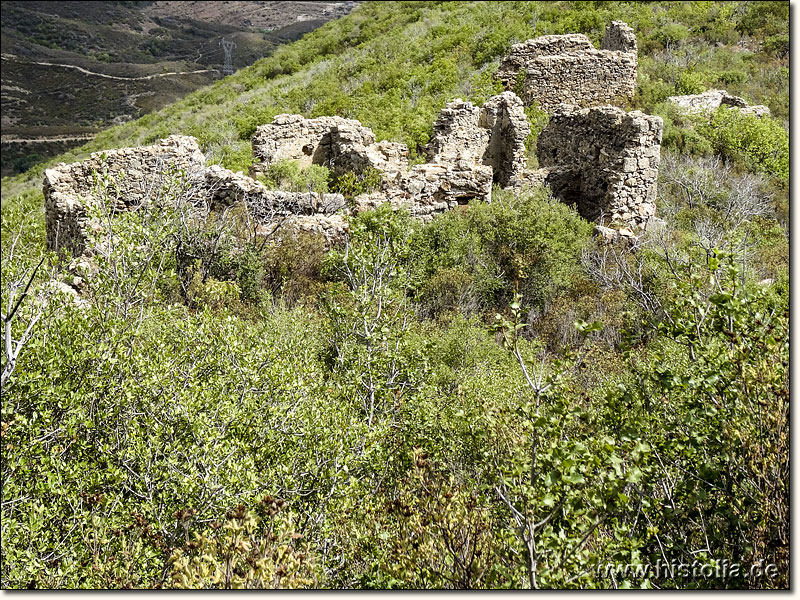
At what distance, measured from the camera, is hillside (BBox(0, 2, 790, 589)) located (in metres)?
3.83

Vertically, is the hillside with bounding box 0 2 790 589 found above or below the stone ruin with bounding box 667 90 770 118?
above

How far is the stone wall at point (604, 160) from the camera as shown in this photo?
54.3ft

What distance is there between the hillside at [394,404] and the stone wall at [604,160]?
11.0 inches

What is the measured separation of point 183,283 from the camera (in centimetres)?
1367

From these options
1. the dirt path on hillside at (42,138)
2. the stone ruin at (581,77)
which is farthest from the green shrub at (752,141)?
the dirt path on hillside at (42,138)

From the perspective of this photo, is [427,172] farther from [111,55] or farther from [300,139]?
[111,55]

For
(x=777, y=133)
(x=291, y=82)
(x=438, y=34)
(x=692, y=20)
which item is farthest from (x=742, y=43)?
(x=291, y=82)

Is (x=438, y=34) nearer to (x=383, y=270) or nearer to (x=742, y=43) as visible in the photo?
(x=742, y=43)

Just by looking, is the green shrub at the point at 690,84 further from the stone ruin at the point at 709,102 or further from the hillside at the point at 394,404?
the hillside at the point at 394,404

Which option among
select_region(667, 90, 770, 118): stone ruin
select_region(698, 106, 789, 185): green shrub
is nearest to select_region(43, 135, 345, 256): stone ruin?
select_region(698, 106, 789, 185): green shrub

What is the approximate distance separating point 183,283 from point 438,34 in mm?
24457

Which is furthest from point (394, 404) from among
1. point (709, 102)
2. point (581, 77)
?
point (709, 102)

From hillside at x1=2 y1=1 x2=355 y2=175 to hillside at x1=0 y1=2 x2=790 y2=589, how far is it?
39900mm

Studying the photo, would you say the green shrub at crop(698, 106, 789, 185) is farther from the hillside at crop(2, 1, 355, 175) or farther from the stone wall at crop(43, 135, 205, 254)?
the hillside at crop(2, 1, 355, 175)
